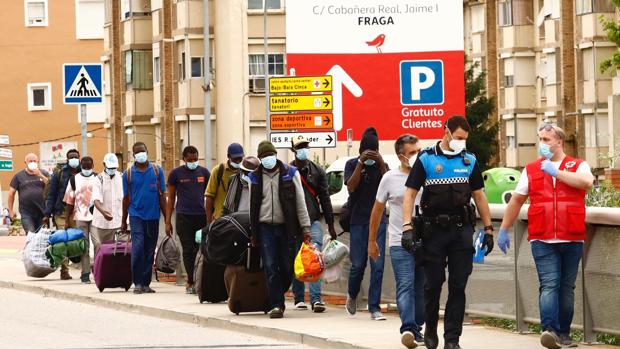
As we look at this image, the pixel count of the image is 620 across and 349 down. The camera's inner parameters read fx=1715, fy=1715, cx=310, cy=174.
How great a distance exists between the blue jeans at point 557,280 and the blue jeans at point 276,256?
14.2ft

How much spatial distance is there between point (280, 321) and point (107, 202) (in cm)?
674

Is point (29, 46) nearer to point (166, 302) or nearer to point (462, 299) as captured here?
point (166, 302)

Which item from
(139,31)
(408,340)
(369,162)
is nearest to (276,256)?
(369,162)

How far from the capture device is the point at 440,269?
13562 mm

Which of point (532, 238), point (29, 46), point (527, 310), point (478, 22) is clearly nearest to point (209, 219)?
point (527, 310)

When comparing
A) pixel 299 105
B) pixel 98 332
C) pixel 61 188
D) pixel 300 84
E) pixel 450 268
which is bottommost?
pixel 98 332

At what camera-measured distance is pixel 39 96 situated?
89.9 meters

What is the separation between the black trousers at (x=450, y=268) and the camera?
530 inches

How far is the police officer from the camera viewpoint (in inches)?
529

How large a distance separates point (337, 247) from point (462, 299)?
4881mm

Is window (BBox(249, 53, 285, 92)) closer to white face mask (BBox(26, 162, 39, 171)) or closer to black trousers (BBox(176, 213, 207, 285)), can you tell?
white face mask (BBox(26, 162, 39, 171))

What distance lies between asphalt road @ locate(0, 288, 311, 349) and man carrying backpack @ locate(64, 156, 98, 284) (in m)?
3.10

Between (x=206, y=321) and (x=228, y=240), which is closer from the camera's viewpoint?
(x=228, y=240)

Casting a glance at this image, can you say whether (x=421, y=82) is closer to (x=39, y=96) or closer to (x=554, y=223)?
(x=554, y=223)
